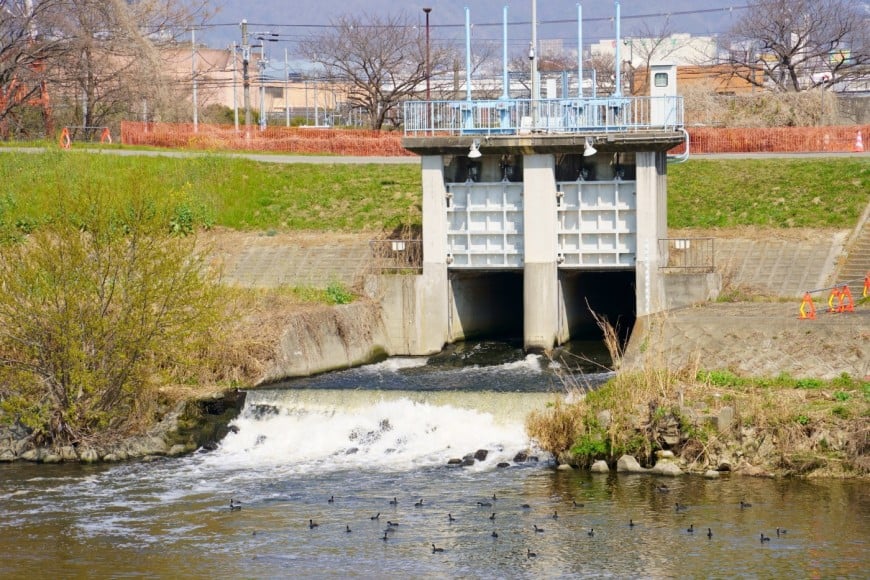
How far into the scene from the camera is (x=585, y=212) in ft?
119

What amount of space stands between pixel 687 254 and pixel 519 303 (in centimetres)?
682

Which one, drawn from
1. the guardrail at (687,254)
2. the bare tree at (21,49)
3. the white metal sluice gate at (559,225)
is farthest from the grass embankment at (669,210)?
the bare tree at (21,49)

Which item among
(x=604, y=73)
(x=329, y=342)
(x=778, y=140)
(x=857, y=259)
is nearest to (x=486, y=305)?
(x=329, y=342)

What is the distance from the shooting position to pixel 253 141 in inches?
2263

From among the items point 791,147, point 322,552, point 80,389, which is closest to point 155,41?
point 791,147

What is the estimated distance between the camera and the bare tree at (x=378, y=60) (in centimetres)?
7888

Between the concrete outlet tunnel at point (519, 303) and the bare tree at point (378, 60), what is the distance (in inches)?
1404

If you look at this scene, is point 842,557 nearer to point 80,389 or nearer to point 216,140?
point 80,389

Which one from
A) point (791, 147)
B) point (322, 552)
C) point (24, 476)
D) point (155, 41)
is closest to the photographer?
point (322, 552)

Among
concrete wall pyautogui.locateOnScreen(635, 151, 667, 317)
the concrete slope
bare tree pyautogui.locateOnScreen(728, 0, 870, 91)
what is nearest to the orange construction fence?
the concrete slope

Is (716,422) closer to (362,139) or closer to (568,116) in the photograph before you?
(568,116)

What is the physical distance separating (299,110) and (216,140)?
63.9 metres

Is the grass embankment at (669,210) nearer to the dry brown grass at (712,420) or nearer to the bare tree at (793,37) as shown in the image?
the dry brown grass at (712,420)

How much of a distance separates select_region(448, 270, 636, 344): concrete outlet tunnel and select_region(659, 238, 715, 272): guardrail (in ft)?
7.78
